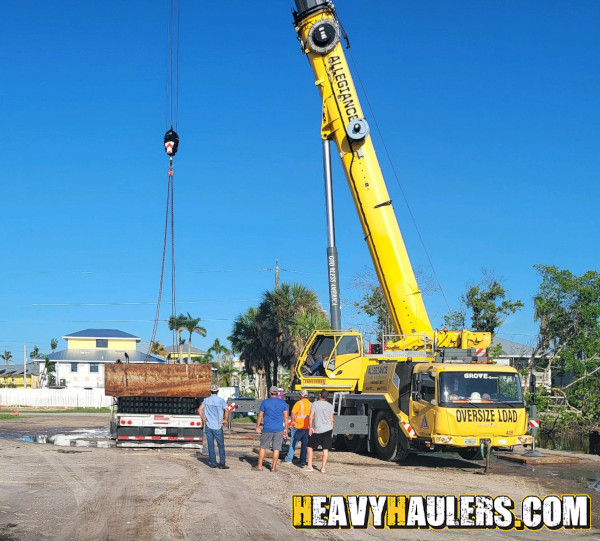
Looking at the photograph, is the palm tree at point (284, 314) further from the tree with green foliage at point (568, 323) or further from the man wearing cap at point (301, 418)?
the man wearing cap at point (301, 418)

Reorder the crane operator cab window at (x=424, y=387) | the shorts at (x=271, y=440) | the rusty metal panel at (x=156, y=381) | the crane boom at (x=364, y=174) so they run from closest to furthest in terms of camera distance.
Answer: the shorts at (x=271, y=440)
the crane operator cab window at (x=424, y=387)
the rusty metal panel at (x=156, y=381)
the crane boom at (x=364, y=174)

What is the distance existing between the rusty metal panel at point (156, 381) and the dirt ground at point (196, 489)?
148 centimetres

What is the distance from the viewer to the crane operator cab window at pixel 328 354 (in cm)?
2016

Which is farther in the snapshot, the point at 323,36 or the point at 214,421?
the point at 323,36

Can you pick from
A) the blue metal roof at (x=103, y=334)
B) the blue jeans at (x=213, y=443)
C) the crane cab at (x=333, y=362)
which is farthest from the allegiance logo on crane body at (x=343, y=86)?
the blue metal roof at (x=103, y=334)

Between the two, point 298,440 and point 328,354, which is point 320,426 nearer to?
point 298,440

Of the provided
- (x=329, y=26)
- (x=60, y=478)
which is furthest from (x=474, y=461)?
(x=329, y=26)

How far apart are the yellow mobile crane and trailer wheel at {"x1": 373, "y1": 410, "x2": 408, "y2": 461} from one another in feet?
0.08

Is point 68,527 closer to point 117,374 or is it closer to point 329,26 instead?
point 117,374

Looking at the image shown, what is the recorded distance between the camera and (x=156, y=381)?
59.6 ft

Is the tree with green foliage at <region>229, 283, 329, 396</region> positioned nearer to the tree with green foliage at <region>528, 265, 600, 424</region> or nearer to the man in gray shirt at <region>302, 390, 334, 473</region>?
the tree with green foliage at <region>528, 265, 600, 424</region>

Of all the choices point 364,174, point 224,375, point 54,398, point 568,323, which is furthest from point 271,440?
point 224,375

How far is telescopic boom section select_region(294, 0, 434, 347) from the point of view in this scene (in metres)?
19.0

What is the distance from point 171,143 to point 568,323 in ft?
82.1
